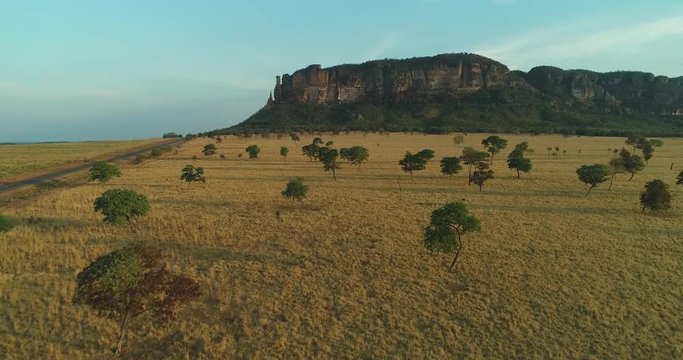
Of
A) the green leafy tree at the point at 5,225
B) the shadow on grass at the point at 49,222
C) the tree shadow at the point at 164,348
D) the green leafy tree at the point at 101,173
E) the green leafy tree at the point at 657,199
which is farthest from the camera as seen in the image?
the green leafy tree at the point at 101,173

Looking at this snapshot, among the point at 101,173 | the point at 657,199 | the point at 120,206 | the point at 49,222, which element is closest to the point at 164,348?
the point at 120,206

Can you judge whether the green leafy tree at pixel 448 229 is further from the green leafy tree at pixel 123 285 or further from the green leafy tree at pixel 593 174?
the green leafy tree at pixel 593 174

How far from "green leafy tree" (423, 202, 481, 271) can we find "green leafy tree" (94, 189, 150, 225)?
20.7 m

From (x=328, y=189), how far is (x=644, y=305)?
32552 millimetres

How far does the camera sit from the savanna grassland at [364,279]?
51.1 feet

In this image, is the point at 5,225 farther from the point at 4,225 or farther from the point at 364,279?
the point at 364,279

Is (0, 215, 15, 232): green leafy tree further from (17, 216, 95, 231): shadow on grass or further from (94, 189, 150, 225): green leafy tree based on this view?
(94, 189, 150, 225): green leafy tree

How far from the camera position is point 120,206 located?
1118 inches

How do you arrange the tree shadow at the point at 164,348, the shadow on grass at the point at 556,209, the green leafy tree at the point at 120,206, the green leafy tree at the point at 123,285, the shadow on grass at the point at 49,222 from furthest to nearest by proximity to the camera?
the shadow on grass at the point at 556,209
the shadow on grass at the point at 49,222
the green leafy tree at the point at 120,206
the tree shadow at the point at 164,348
the green leafy tree at the point at 123,285

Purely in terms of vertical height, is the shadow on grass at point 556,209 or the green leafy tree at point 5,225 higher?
the green leafy tree at point 5,225

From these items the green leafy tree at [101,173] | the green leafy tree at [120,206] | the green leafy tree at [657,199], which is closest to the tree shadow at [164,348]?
the green leafy tree at [120,206]

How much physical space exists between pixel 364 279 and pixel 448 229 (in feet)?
19.5

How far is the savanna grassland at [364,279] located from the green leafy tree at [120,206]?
1.34 meters

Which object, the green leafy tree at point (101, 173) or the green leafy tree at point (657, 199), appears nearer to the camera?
the green leafy tree at point (657, 199)
